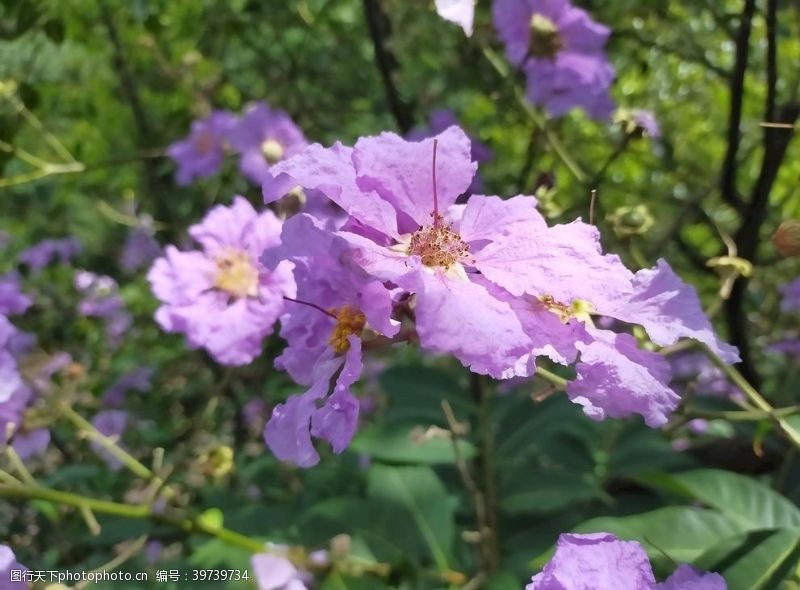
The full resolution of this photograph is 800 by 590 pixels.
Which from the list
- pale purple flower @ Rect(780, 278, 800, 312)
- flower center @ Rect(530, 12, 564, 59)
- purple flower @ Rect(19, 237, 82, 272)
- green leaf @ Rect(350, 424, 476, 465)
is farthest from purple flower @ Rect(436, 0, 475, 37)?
purple flower @ Rect(19, 237, 82, 272)

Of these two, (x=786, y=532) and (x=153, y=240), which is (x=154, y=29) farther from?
(x=786, y=532)

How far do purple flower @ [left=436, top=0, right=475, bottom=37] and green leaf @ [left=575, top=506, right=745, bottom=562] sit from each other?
0.54m

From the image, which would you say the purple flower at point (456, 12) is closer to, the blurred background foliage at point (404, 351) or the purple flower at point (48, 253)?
the blurred background foliage at point (404, 351)

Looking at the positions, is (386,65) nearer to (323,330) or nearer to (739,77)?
(739,77)

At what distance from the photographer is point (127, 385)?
2217 millimetres

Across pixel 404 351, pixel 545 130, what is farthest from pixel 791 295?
pixel 545 130

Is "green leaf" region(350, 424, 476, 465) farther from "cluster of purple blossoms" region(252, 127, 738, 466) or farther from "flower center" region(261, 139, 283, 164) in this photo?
"cluster of purple blossoms" region(252, 127, 738, 466)

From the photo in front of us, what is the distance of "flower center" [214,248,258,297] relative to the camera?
112 cm

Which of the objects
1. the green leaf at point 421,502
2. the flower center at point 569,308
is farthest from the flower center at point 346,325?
the green leaf at point 421,502

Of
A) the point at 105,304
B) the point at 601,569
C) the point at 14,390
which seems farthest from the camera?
the point at 105,304

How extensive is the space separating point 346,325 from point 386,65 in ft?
3.02

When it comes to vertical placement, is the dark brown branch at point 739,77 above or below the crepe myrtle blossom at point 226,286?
above

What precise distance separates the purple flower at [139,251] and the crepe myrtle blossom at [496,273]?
1879 millimetres

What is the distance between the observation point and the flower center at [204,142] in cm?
179
